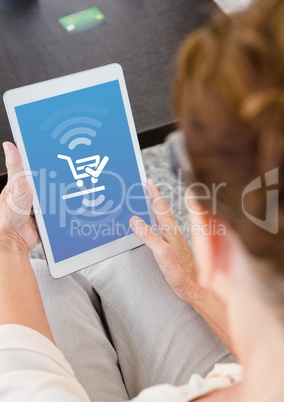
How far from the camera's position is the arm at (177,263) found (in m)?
1.00

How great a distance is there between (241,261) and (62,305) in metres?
0.59

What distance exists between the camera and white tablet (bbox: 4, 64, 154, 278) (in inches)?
39.2

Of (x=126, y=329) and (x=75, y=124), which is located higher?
(x=75, y=124)

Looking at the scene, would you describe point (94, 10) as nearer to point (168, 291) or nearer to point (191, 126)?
point (168, 291)

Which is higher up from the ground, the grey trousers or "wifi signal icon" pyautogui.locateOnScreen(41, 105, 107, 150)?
"wifi signal icon" pyautogui.locateOnScreen(41, 105, 107, 150)

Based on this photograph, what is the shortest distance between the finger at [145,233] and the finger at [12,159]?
229 mm

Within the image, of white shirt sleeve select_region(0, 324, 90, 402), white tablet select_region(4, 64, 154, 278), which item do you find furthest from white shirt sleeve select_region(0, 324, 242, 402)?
white tablet select_region(4, 64, 154, 278)

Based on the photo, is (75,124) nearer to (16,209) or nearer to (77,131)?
(77,131)

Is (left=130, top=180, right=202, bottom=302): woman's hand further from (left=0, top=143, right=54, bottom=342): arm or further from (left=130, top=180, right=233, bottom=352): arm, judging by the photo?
(left=0, top=143, right=54, bottom=342): arm

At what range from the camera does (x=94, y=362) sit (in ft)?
3.12

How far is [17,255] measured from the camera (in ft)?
3.29

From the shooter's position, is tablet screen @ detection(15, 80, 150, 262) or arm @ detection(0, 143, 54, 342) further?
tablet screen @ detection(15, 80, 150, 262)

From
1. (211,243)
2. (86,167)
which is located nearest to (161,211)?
(86,167)

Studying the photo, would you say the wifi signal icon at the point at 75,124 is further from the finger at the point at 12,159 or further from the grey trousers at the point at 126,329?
the grey trousers at the point at 126,329
